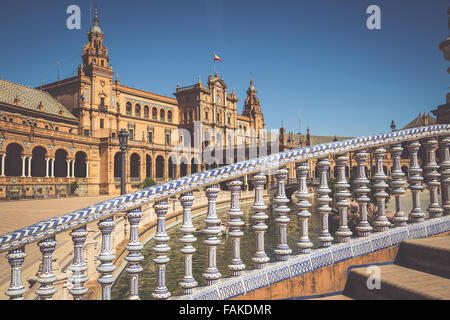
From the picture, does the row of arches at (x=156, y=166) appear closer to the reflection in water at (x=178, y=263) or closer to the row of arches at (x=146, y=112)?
the row of arches at (x=146, y=112)

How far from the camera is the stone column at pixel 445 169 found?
3459mm

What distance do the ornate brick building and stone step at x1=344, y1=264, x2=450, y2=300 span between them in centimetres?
3100

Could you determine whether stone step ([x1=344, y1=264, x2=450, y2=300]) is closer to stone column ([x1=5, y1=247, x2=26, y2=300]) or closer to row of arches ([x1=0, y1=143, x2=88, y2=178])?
stone column ([x1=5, y1=247, x2=26, y2=300])

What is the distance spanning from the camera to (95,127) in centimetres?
4134

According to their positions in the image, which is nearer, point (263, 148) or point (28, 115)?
point (28, 115)

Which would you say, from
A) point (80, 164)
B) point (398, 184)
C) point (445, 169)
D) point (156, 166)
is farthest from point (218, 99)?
point (398, 184)

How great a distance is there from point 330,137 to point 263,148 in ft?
138

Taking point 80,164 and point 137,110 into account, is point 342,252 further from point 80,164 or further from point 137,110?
point 137,110

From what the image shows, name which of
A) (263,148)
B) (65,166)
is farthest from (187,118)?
(65,166)

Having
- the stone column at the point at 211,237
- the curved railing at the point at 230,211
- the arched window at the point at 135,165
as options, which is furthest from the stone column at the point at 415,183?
the arched window at the point at 135,165

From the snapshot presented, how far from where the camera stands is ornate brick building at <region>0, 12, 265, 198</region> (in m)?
31.1
